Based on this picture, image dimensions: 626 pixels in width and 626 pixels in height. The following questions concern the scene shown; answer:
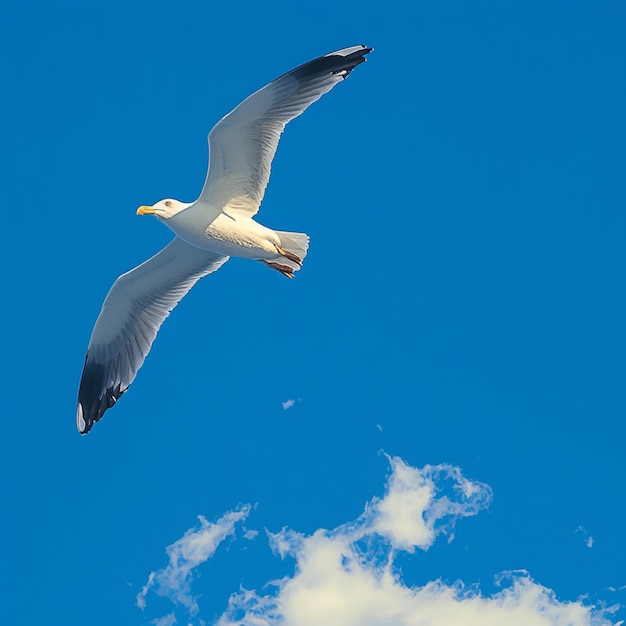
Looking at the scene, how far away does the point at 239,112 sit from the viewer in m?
12.0

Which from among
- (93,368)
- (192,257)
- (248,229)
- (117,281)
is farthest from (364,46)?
(93,368)

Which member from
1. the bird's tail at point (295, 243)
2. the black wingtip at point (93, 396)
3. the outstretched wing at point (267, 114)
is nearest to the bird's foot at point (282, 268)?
the bird's tail at point (295, 243)

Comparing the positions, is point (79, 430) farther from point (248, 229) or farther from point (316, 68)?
point (316, 68)

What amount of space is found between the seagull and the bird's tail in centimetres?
1

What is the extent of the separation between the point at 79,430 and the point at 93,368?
95cm

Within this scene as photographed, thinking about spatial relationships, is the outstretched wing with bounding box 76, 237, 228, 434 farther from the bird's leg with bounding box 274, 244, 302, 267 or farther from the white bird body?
the bird's leg with bounding box 274, 244, 302, 267

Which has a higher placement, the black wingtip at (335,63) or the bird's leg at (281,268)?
the black wingtip at (335,63)

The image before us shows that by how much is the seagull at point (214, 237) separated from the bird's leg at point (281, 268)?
0.01 meters

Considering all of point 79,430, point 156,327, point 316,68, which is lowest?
point 79,430

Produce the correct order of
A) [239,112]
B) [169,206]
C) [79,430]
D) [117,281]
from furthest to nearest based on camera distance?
[79,430] → [117,281] → [169,206] → [239,112]

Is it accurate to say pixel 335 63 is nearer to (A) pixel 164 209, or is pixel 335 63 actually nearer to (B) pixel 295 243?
(B) pixel 295 243

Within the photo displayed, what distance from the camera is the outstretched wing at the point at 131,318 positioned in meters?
13.9

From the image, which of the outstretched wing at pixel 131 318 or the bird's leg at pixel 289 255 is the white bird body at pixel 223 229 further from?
the outstretched wing at pixel 131 318

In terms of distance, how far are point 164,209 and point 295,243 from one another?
1725mm
